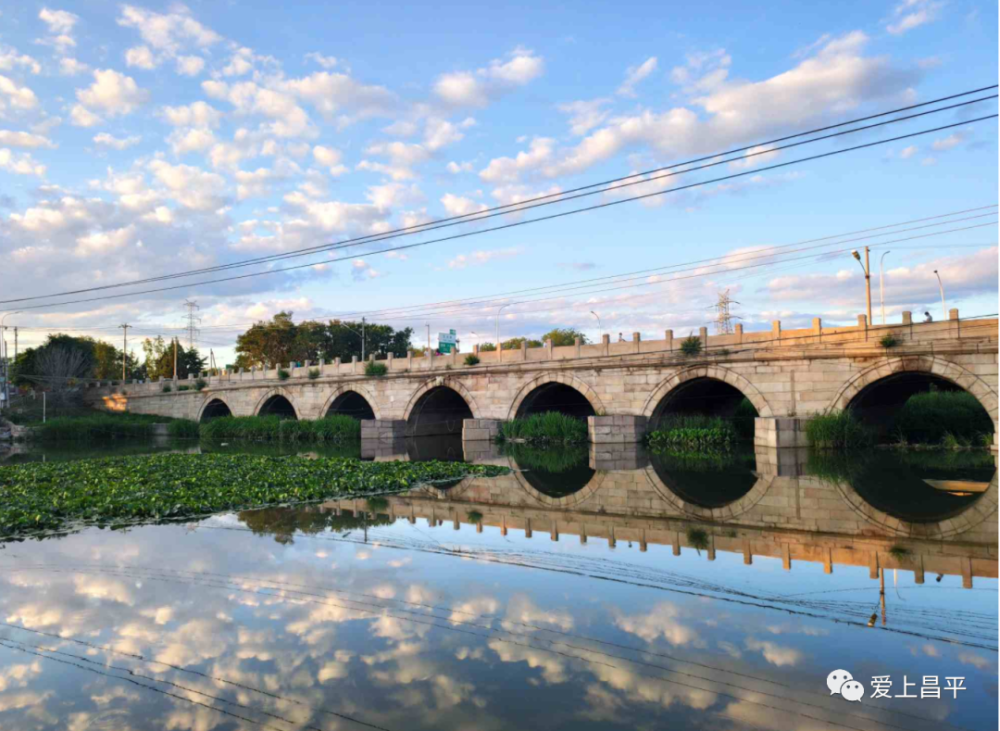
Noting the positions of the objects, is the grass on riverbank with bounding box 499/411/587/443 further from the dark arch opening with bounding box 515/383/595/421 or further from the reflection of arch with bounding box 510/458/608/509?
the reflection of arch with bounding box 510/458/608/509

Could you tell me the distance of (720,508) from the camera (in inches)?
487

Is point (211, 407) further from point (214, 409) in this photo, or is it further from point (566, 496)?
point (566, 496)

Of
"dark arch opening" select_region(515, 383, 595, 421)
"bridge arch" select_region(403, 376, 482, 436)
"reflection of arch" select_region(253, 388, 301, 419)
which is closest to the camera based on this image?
"dark arch opening" select_region(515, 383, 595, 421)

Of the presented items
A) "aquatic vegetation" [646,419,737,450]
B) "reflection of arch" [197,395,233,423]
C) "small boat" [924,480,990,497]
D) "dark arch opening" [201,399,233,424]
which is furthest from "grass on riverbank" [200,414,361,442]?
"small boat" [924,480,990,497]

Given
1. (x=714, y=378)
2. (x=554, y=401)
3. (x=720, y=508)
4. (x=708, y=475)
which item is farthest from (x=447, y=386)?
(x=720, y=508)

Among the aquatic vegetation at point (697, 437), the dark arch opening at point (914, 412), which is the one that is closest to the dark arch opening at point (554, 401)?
the aquatic vegetation at point (697, 437)

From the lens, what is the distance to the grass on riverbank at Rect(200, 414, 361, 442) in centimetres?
3969

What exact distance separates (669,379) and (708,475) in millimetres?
11784

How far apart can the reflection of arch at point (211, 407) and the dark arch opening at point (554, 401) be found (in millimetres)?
25920

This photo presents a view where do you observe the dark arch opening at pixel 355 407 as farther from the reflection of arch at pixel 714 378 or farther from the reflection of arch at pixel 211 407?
the reflection of arch at pixel 714 378

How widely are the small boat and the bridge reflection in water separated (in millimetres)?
20

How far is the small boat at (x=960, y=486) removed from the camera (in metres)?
13.0

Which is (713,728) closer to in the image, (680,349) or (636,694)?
(636,694)

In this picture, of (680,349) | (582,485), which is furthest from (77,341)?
(582,485)
